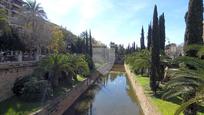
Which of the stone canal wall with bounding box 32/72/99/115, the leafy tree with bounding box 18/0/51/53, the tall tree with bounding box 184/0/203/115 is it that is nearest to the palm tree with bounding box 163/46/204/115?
the tall tree with bounding box 184/0/203/115

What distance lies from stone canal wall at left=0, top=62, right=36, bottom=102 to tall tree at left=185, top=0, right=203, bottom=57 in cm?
1259

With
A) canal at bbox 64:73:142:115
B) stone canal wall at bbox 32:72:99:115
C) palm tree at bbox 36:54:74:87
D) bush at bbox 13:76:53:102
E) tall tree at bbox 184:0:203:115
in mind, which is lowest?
canal at bbox 64:73:142:115

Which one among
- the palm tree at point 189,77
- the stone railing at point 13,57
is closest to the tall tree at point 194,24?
the palm tree at point 189,77

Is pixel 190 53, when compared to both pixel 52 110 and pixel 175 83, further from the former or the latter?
pixel 52 110

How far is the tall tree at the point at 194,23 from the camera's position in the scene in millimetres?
21797

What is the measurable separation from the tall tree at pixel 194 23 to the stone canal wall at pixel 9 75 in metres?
12.6

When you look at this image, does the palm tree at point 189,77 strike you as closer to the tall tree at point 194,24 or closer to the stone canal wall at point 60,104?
the tall tree at point 194,24

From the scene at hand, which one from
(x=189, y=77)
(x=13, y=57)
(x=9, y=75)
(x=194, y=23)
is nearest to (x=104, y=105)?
(x=13, y=57)

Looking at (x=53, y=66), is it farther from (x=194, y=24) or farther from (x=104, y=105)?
(x=194, y=24)

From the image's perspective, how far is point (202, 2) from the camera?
2292 centimetres

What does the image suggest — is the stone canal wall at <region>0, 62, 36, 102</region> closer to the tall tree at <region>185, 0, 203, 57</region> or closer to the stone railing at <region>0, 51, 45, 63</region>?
the stone railing at <region>0, 51, 45, 63</region>

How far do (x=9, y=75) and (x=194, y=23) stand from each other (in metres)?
13.5

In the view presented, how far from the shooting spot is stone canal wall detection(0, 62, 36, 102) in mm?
23078

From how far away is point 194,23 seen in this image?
73.0 ft
